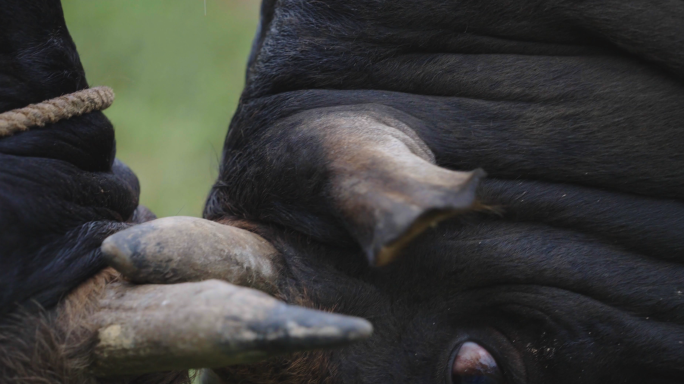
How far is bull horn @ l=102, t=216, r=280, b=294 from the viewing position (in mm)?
2164

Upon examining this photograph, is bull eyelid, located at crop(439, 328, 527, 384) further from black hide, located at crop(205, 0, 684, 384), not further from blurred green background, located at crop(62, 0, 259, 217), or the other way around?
blurred green background, located at crop(62, 0, 259, 217)

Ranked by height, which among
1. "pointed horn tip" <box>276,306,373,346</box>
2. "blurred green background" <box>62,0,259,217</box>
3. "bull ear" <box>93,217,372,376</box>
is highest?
"pointed horn tip" <box>276,306,373,346</box>

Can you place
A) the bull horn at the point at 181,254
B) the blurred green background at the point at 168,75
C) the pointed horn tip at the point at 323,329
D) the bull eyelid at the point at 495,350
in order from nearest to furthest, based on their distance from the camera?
1. the pointed horn tip at the point at 323,329
2. the bull horn at the point at 181,254
3. the bull eyelid at the point at 495,350
4. the blurred green background at the point at 168,75

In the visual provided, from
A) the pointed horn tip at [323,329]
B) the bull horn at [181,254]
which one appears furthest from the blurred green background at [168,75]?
the pointed horn tip at [323,329]

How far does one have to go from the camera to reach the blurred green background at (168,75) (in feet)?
25.4

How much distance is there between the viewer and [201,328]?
1.87m

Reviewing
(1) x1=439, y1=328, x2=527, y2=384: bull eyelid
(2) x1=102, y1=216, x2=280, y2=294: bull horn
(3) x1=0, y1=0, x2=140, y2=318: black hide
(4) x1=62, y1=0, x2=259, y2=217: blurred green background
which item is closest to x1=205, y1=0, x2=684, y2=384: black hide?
(1) x1=439, y1=328, x2=527, y2=384: bull eyelid

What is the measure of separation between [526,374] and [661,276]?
0.58 m

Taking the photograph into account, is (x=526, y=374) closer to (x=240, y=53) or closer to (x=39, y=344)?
(x=39, y=344)

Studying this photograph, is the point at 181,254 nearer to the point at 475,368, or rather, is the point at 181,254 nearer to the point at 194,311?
the point at 194,311

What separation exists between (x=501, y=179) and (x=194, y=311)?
1.29 metres

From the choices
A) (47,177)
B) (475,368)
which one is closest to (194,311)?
(47,177)

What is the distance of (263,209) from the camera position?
111 inches

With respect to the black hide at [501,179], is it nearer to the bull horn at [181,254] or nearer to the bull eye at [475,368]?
the bull eye at [475,368]
